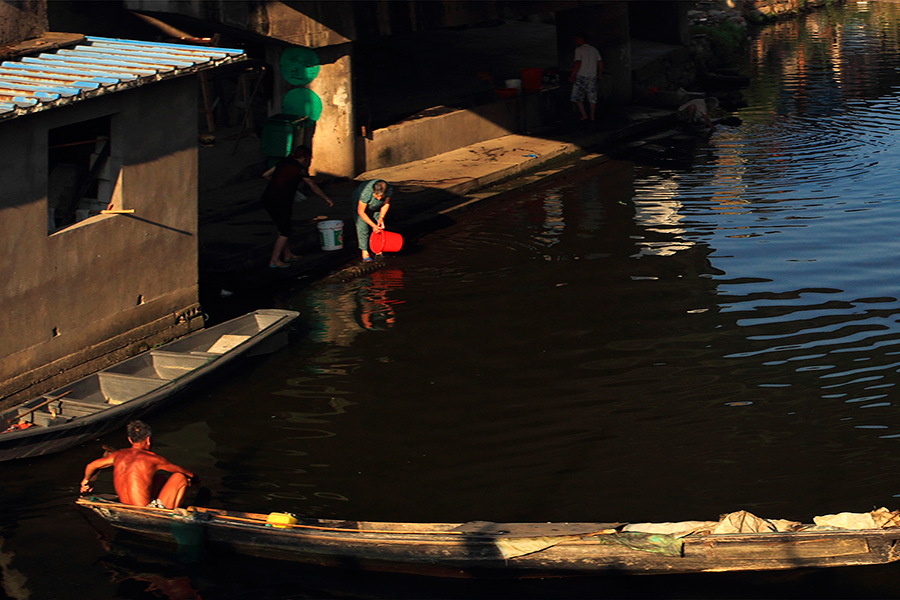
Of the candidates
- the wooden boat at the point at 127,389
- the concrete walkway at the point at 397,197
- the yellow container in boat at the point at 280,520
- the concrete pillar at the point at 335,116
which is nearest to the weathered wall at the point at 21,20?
the concrete walkway at the point at 397,197

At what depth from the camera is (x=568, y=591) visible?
7242mm

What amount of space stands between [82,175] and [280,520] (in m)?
5.60

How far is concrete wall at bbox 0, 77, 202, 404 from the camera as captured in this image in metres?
9.63

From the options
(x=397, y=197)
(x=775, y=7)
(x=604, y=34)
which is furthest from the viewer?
(x=775, y=7)

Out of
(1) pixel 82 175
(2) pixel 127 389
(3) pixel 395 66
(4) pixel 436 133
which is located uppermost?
(3) pixel 395 66

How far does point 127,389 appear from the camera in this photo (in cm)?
1016

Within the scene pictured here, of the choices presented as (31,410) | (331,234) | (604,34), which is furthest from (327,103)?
(604,34)

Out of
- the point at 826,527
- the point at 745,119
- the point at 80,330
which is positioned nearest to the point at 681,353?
the point at 826,527

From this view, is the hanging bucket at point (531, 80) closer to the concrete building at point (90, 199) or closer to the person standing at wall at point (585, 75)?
the person standing at wall at point (585, 75)

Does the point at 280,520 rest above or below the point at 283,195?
below

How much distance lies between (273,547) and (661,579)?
3043 mm

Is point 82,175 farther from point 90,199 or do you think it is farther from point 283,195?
point 283,195

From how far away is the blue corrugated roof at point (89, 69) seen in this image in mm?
9398

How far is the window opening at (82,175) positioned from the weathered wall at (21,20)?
116 cm
